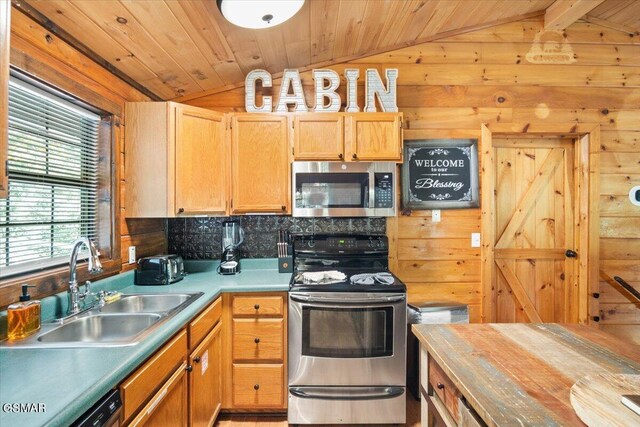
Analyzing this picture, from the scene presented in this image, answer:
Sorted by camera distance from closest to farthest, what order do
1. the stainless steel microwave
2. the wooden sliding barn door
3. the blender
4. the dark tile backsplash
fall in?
the stainless steel microwave, the blender, the dark tile backsplash, the wooden sliding barn door

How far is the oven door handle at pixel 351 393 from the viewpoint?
2023mm

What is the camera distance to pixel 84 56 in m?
1.76

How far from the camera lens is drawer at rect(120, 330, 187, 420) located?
3.49 ft

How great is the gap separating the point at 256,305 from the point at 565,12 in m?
3.20

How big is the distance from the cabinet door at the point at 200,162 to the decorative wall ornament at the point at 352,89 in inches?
38.5

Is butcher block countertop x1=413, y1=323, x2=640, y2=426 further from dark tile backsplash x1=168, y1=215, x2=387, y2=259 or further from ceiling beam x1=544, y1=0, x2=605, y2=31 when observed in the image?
ceiling beam x1=544, y1=0, x2=605, y2=31

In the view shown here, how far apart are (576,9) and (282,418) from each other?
368 centimetres

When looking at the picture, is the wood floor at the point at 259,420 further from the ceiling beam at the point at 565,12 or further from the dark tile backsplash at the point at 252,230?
the ceiling beam at the point at 565,12

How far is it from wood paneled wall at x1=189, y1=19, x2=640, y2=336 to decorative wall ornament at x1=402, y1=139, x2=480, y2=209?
0.09 metres

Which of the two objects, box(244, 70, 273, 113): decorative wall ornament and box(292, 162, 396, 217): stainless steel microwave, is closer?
box(292, 162, 396, 217): stainless steel microwave

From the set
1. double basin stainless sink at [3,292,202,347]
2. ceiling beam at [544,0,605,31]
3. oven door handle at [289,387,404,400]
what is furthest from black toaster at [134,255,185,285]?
ceiling beam at [544,0,605,31]

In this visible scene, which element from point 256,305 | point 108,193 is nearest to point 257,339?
point 256,305

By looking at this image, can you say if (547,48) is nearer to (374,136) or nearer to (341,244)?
(374,136)

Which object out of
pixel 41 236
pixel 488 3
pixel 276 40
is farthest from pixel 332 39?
pixel 41 236
